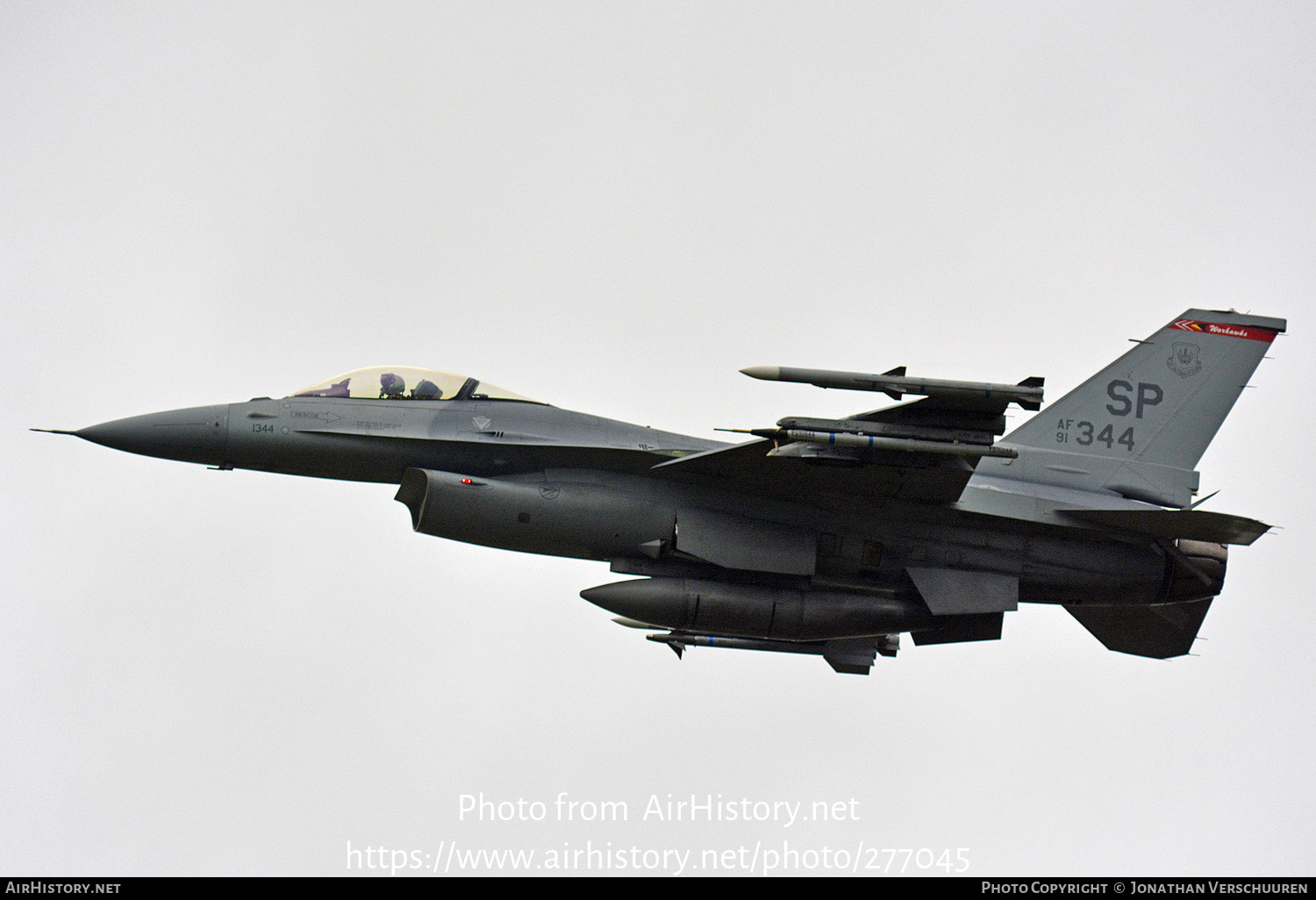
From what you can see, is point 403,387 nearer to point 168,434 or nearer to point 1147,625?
point 168,434

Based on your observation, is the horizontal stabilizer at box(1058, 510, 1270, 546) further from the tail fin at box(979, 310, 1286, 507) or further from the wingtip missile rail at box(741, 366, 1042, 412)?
the wingtip missile rail at box(741, 366, 1042, 412)

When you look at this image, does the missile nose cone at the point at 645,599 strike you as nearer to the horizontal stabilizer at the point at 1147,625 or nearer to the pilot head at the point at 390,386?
the pilot head at the point at 390,386

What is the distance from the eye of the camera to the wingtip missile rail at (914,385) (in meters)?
13.0

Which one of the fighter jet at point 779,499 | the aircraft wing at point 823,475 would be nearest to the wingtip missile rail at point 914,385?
the fighter jet at point 779,499

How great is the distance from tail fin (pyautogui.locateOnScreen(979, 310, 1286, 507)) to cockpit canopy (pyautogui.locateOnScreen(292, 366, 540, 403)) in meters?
6.74

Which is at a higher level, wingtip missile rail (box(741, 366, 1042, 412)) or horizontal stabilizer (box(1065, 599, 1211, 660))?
wingtip missile rail (box(741, 366, 1042, 412))

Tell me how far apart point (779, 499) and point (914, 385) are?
2.94 meters

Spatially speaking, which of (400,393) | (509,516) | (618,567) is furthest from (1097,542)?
(400,393)

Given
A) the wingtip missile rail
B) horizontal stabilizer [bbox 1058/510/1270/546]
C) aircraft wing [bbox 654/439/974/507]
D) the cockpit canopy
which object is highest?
the wingtip missile rail

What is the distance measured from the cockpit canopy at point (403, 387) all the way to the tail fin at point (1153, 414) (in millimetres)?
6745

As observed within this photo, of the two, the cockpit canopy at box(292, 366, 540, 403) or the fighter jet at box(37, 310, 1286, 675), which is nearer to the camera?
the fighter jet at box(37, 310, 1286, 675)

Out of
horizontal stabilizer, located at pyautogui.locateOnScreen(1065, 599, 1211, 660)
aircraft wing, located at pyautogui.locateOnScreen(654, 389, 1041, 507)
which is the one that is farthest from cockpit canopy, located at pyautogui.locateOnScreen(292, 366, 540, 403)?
horizontal stabilizer, located at pyautogui.locateOnScreen(1065, 599, 1211, 660)

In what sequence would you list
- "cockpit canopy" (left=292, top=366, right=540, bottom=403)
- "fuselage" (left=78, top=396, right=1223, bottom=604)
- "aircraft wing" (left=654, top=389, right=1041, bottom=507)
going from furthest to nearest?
"cockpit canopy" (left=292, top=366, right=540, bottom=403)
"fuselage" (left=78, top=396, right=1223, bottom=604)
"aircraft wing" (left=654, top=389, right=1041, bottom=507)

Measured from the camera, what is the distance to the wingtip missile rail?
13.0m
